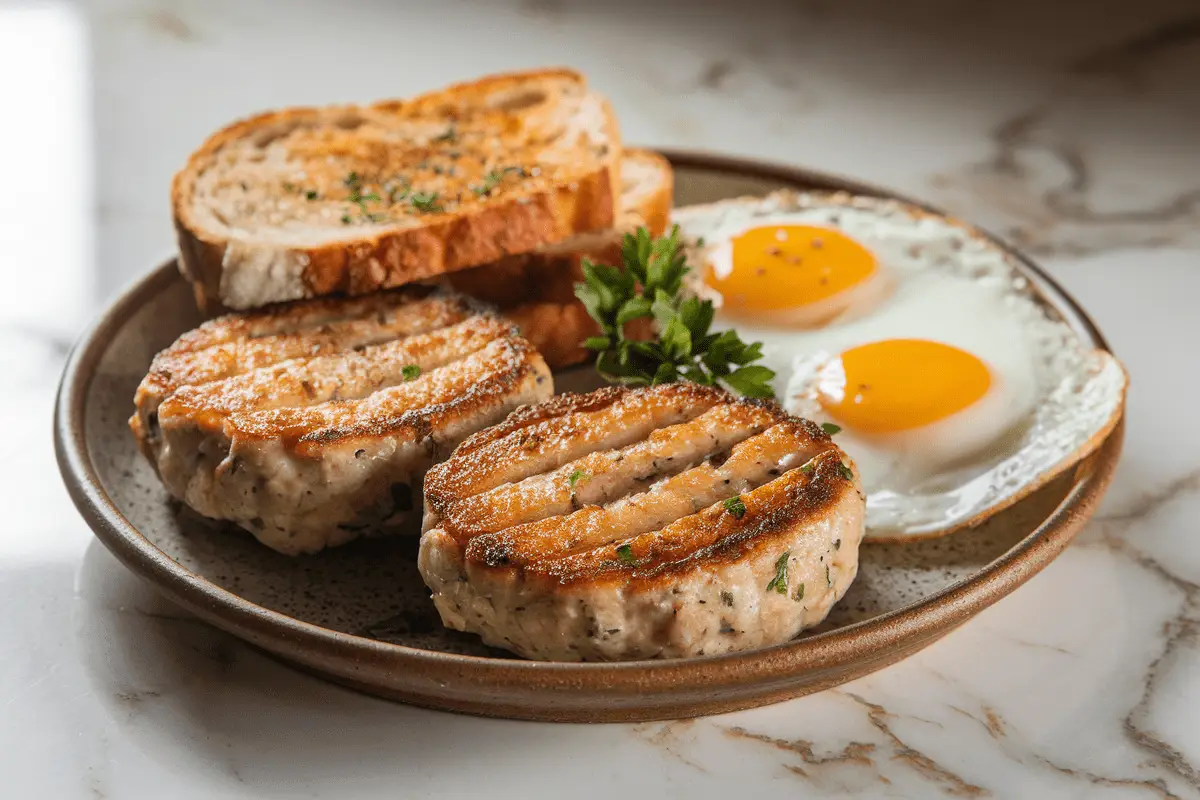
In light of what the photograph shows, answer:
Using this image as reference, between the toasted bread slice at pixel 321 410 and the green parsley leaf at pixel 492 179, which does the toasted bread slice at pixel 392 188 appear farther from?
the toasted bread slice at pixel 321 410

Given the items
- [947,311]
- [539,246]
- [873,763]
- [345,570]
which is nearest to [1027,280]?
[947,311]

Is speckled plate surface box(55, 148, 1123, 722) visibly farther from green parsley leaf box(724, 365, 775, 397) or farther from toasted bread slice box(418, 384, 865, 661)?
green parsley leaf box(724, 365, 775, 397)

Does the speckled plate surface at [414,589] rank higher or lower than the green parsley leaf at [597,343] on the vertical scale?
lower

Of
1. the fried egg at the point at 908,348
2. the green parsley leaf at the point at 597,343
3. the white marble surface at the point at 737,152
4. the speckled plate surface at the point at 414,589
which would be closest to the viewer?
the speckled plate surface at the point at 414,589

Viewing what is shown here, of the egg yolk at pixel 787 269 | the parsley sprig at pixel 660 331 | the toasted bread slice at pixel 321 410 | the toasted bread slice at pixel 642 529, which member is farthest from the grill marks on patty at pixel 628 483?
the egg yolk at pixel 787 269

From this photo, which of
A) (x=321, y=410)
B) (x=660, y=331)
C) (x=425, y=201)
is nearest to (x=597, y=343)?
(x=660, y=331)

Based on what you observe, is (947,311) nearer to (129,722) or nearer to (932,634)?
(932,634)

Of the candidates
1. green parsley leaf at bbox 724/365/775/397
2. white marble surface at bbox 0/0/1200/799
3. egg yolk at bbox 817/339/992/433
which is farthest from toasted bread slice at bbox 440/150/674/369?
white marble surface at bbox 0/0/1200/799
